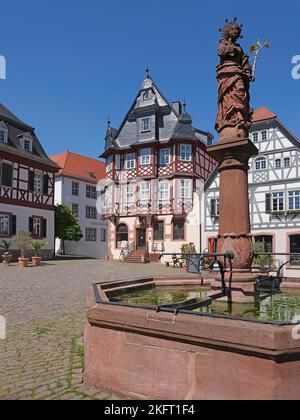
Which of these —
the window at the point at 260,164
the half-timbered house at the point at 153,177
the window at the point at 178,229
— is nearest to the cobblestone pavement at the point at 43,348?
the window at the point at 260,164

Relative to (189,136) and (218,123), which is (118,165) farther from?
(218,123)

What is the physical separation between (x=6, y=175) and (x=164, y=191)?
13623 millimetres

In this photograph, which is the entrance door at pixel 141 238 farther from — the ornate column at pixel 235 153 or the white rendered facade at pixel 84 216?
the ornate column at pixel 235 153

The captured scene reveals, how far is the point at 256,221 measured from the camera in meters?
26.4

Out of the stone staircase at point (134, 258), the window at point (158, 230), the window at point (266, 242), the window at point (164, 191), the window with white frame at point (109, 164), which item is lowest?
the stone staircase at point (134, 258)

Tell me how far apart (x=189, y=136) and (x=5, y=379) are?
30.9 m

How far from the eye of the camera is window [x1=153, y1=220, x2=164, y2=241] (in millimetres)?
33434

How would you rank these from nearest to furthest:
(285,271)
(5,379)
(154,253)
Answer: (5,379), (285,271), (154,253)

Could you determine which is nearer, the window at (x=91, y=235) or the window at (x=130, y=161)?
the window at (x=130, y=161)

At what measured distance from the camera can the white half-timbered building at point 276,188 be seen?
24.7m

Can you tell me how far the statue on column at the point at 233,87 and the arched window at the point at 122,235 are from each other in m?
28.7

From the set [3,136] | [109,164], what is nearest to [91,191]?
[109,164]

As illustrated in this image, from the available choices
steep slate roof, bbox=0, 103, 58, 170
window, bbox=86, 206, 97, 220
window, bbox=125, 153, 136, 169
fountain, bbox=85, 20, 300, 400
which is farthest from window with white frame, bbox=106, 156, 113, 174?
fountain, bbox=85, 20, 300, 400

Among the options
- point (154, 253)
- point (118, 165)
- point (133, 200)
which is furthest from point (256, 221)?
point (118, 165)
